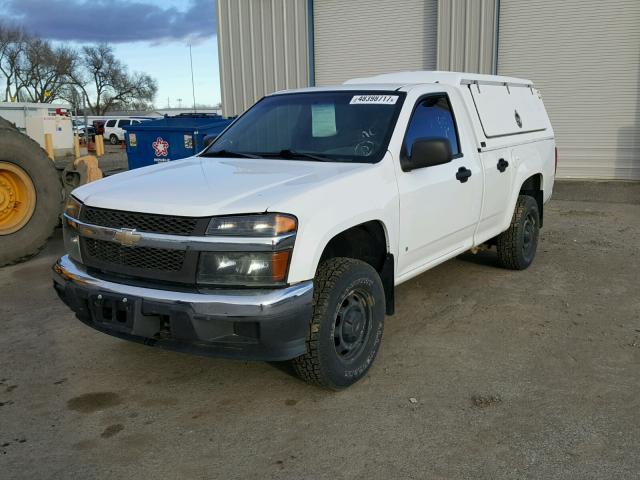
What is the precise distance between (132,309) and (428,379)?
188 centimetres

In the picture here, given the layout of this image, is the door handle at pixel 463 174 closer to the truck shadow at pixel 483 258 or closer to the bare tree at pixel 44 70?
the truck shadow at pixel 483 258

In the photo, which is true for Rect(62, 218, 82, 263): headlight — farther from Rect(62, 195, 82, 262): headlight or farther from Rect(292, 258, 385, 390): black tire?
Rect(292, 258, 385, 390): black tire

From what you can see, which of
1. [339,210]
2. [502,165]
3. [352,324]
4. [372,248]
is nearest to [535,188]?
[502,165]

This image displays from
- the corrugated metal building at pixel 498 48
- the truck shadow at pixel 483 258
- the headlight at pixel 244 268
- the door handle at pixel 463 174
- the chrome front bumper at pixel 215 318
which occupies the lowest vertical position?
the truck shadow at pixel 483 258

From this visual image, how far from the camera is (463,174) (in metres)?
4.76

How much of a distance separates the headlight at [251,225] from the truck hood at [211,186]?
4cm

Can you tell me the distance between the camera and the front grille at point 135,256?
3.23m

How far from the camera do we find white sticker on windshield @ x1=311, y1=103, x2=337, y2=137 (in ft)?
14.7

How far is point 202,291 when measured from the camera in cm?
319

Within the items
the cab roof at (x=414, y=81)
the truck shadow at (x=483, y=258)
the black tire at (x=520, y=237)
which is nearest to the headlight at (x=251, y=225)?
the cab roof at (x=414, y=81)

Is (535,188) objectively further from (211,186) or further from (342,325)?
(211,186)

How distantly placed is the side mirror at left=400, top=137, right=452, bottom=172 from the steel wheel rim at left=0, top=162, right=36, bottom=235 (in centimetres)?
451

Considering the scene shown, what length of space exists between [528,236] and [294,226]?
13.3ft

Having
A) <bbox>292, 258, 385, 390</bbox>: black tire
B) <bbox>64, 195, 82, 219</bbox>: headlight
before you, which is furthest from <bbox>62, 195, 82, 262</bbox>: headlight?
<bbox>292, 258, 385, 390</bbox>: black tire
